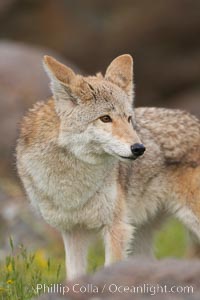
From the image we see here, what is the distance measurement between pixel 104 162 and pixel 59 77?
35.9 inches

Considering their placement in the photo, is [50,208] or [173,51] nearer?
[50,208]

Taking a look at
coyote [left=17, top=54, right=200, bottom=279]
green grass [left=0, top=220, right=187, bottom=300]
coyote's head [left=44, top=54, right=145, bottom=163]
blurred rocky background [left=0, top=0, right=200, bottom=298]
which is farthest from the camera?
blurred rocky background [left=0, top=0, right=200, bottom=298]

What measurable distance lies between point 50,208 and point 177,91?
53.6 ft

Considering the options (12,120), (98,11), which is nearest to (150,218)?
(12,120)

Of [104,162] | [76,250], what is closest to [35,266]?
[76,250]

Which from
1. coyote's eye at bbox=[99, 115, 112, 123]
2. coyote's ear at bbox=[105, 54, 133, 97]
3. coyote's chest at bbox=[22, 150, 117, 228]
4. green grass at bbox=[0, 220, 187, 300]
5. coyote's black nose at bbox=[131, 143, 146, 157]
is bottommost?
green grass at bbox=[0, 220, 187, 300]

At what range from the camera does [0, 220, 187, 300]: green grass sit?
7.35m

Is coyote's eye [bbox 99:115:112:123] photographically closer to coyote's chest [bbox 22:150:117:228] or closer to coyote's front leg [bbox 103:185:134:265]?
coyote's chest [bbox 22:150:117:228]

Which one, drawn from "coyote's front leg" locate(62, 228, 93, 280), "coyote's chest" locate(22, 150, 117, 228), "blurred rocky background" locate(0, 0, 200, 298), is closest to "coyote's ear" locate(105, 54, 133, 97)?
"coyote's chest" locate(22, 150, 117, 228)

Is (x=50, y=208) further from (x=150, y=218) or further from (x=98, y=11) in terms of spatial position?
(x=98, y=11)

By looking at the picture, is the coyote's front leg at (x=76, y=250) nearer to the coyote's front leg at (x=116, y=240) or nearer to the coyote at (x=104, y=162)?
the coyote at (x=104, y=162)

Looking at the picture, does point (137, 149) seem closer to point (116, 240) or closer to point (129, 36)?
point (116, 240)

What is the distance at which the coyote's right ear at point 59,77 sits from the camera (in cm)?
801

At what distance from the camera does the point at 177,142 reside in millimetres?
9289
